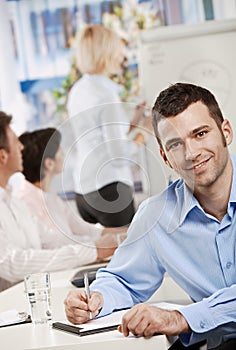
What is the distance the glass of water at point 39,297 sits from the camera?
6.03 feet

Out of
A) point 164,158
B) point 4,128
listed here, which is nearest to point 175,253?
point 164,158

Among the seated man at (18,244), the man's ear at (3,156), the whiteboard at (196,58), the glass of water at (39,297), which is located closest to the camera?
the glass of water at (39,297)

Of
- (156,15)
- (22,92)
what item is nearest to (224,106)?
(156,15)

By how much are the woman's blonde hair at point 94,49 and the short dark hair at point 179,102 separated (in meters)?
2.86

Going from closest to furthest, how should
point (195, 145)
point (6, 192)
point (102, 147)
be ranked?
point (195, 145) < point (102, 147) < point (6, 192)

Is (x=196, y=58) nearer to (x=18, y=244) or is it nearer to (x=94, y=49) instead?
(x=94, y=49)

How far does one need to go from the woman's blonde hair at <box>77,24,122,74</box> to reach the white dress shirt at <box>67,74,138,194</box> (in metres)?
2.62

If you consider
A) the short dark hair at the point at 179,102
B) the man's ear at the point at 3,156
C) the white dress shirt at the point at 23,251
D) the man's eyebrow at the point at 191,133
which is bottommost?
the white dress shirt at the point at 23,251

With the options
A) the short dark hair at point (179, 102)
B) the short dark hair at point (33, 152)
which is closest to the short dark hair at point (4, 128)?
the short dark hair at point (33, 152)

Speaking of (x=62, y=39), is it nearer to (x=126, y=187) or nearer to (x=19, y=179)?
(x=19, y=179)

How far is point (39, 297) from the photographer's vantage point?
188 centimetres

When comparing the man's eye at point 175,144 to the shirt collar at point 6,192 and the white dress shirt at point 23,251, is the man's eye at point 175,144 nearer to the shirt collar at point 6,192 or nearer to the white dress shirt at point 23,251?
the white dress shirt at point 23,251

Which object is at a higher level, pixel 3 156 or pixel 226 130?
pixel 226 130

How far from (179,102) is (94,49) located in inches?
117
